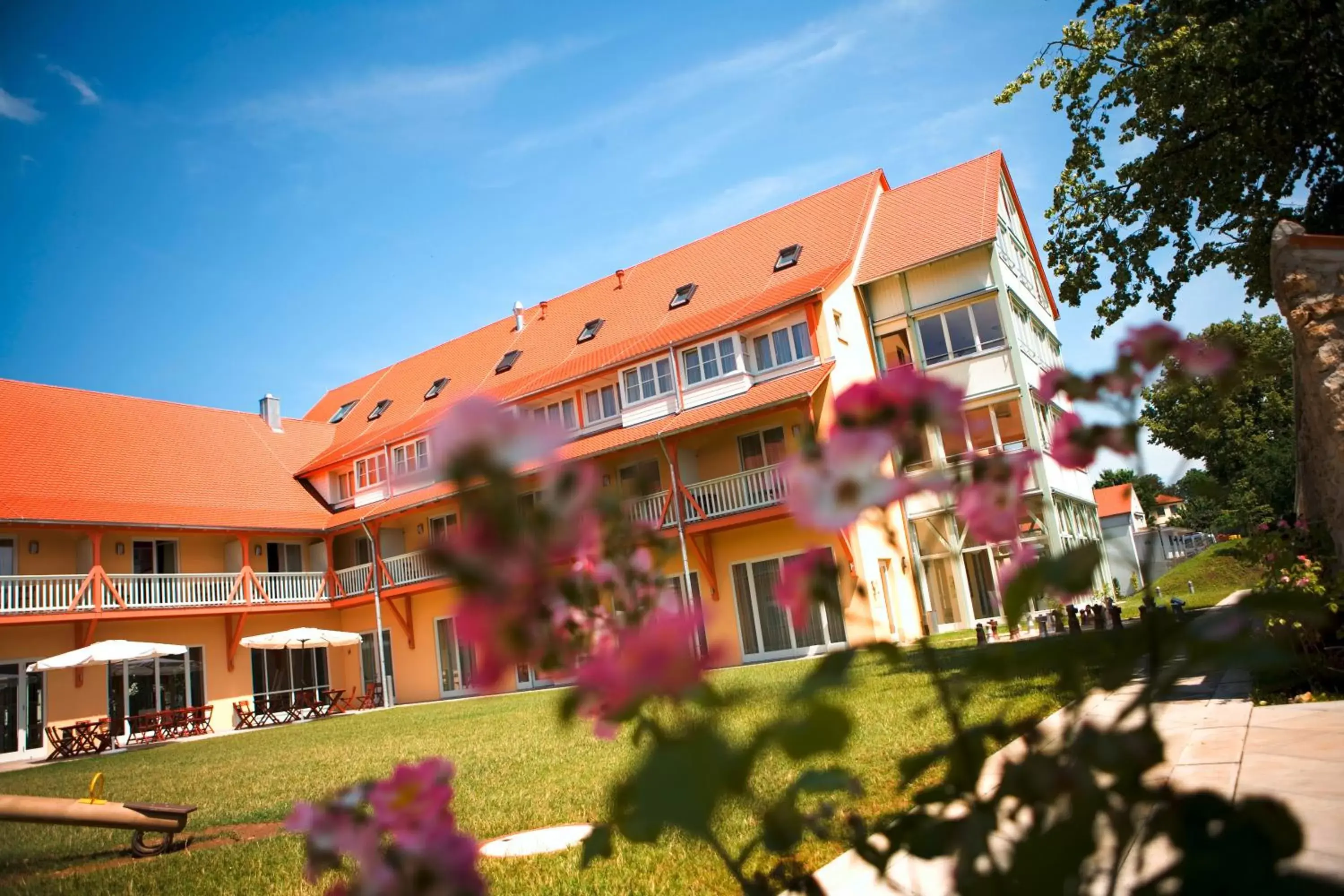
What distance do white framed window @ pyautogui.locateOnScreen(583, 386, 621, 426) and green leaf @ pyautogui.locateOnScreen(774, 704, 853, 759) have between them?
2111 centimetres

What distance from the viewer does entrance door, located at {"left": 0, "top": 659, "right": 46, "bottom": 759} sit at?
18.4m

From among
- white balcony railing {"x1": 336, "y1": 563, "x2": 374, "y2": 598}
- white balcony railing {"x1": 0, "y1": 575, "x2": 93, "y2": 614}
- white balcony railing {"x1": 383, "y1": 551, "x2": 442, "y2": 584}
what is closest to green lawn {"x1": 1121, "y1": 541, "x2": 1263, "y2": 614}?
white balcony railing {"x1": 383, "y1": 551, "x2": 442, "y2": 584}

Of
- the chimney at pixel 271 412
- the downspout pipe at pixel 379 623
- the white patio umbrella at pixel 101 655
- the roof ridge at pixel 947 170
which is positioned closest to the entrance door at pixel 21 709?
the white patio umbrella at pixel 101 655

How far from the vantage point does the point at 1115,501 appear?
48.1 m

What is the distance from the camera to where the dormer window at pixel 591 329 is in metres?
24.5

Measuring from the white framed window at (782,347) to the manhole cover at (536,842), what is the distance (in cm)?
1576

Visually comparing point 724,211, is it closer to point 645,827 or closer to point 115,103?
point 115,103

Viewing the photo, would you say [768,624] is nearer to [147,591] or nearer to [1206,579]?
[147,591]

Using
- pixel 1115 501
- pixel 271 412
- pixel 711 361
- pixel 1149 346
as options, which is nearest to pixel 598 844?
pixel 1149 346

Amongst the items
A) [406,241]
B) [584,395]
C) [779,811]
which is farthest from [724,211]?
[779,811]

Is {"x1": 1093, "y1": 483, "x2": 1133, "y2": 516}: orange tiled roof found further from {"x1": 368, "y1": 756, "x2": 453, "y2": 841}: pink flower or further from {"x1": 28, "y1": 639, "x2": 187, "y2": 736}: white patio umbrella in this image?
{"x1": 368, "y1": 756, "x2": 453, "y2": 841}: pink flower

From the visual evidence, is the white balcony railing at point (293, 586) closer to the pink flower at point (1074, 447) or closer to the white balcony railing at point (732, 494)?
the white balcony railing at point (732, 494)

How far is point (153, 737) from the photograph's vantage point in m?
18.5

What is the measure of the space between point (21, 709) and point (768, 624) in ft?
55.6
